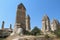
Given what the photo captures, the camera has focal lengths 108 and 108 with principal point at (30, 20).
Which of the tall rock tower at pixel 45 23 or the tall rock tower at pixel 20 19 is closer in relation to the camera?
the tall rock tower at pixel 20 19

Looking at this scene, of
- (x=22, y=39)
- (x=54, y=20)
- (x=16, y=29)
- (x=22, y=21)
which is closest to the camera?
(x=22, y=39)

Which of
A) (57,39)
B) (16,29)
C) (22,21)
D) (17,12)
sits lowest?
(57,39)

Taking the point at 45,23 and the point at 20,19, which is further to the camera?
the point at 45,23

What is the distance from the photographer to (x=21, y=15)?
29844 millimetres

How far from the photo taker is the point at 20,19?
29.3 m

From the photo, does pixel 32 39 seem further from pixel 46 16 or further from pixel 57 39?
pixel 46 16

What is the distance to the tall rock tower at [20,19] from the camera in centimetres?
2753

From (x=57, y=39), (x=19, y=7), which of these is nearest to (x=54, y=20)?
(x=19, y=7)

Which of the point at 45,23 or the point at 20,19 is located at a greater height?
the point at 20,19

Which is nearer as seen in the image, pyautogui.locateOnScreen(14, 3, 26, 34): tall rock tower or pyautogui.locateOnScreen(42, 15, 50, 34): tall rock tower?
pyautogui.locateOnScreen(14, 3, 26, 34): tall rock tower

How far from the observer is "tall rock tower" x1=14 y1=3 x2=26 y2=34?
27531 millimetres

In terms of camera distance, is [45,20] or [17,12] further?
[45,20]

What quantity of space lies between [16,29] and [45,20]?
1466 cm

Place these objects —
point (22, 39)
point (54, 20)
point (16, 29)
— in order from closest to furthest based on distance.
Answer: point (22, 39) → point (16, 29) → point (54, 20)
